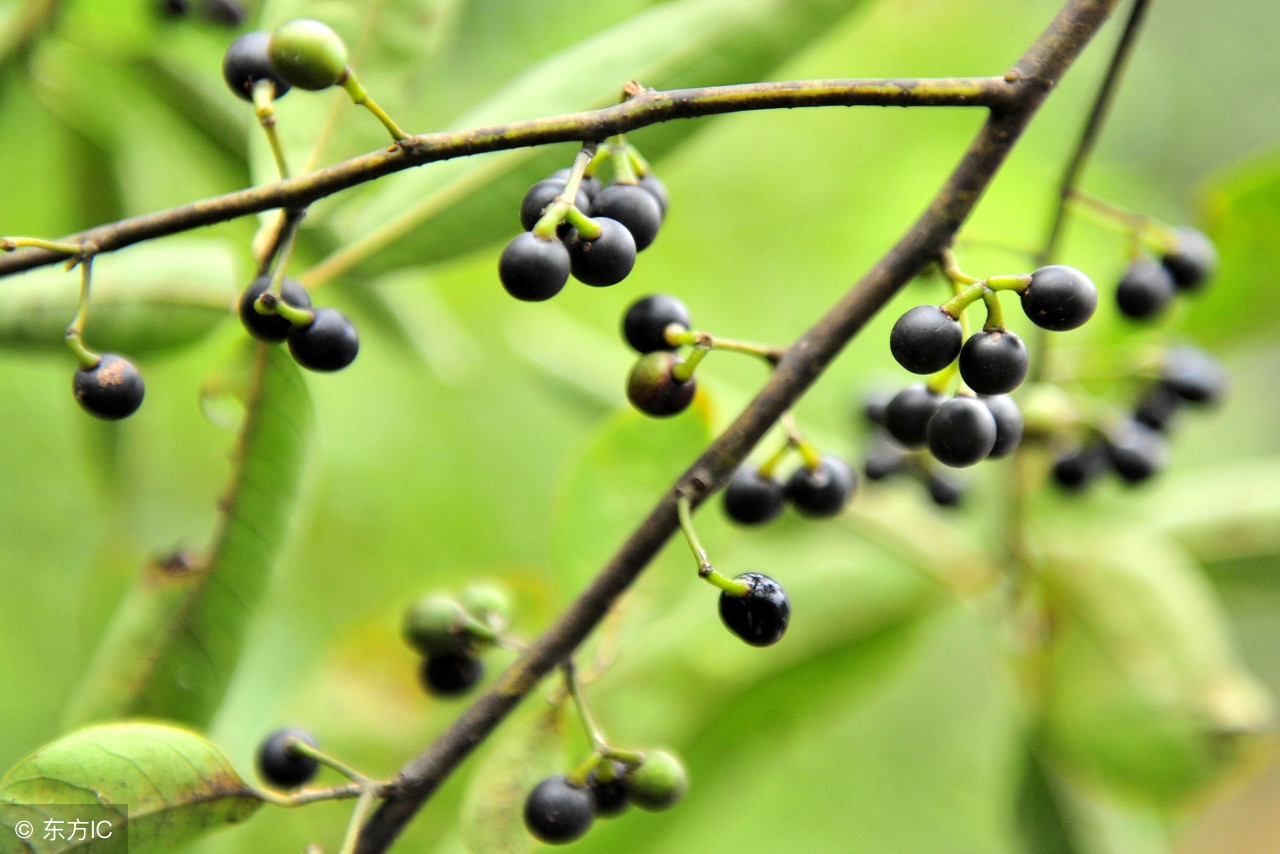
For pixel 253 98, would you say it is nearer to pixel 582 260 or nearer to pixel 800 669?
pixel 582 260

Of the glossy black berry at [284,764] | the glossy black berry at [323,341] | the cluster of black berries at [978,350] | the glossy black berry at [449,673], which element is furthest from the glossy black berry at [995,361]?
the glossy black berry at [284,764]

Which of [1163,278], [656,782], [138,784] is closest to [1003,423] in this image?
[656,782]

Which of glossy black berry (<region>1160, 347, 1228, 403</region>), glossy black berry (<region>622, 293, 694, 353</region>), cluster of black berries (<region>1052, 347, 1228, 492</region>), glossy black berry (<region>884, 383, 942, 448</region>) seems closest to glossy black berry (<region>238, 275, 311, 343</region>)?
glossy black berry (<region>622, 293, 694, 353</region>)

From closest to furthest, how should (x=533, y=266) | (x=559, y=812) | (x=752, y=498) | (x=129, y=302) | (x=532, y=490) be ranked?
(x=533, y=266) < (x=559, y=812) < (x=752, y=498) < (x=129, y=302) < (x=532, y=490)

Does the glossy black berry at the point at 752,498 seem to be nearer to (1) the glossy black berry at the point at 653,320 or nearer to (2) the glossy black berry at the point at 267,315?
(1) the glossy black berry at the point at 653,320

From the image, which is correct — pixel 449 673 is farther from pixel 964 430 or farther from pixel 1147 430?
pixel 1147 430

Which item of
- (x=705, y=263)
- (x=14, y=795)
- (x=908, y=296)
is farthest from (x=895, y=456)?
(x=705, y=263)

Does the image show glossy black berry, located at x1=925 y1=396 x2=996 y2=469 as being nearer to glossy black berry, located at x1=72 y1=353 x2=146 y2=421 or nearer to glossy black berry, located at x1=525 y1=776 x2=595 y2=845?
glossy black berry, located at x1=525 y1=776 x2=595 y2=845
